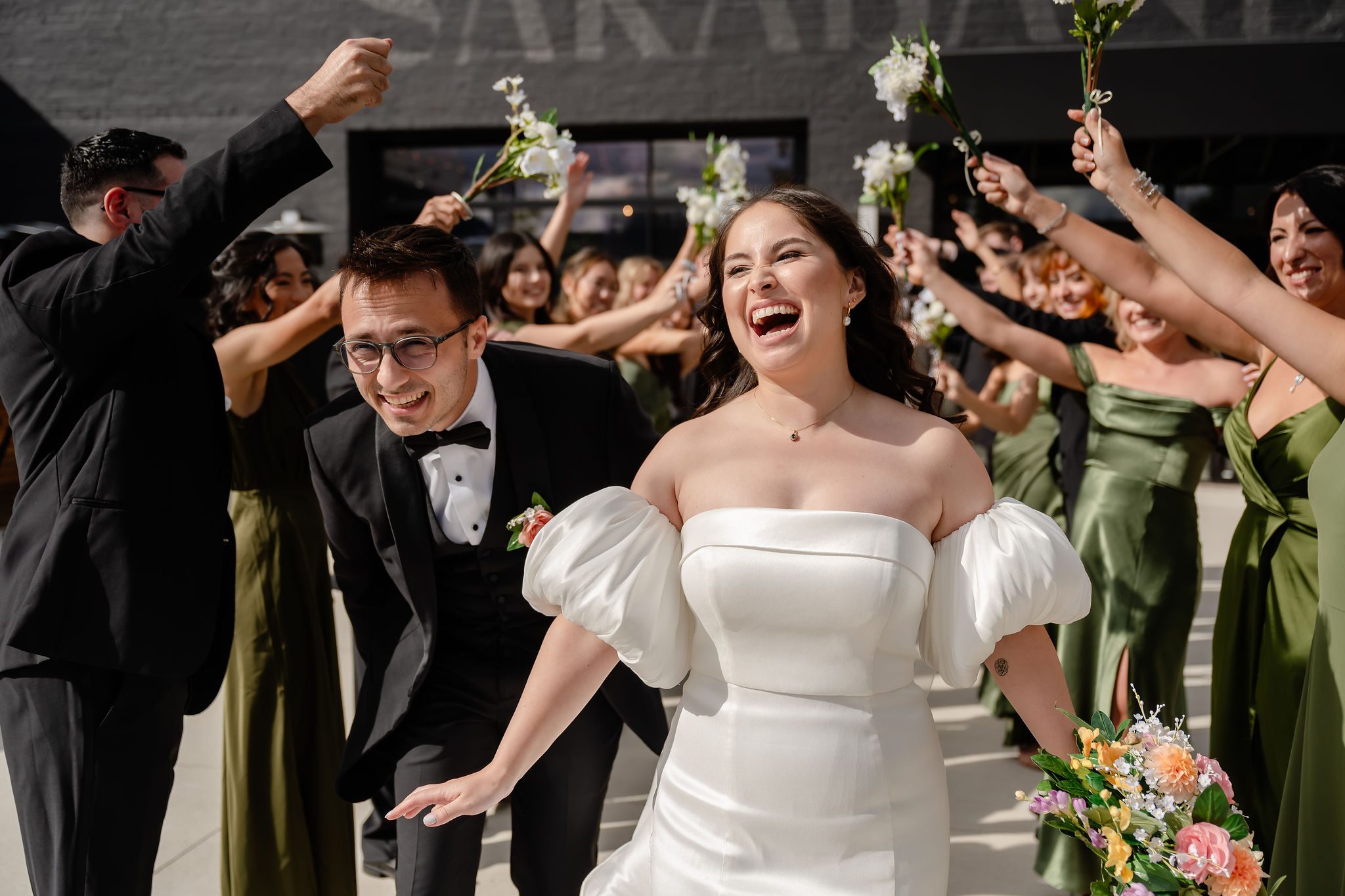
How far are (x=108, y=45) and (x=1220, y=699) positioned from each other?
46.3 feet

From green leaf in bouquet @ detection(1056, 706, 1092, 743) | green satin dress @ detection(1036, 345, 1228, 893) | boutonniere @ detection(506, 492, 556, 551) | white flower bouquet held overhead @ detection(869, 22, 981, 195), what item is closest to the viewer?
green leaf in bouquet @ detection(1056, 706, 1092, 743)

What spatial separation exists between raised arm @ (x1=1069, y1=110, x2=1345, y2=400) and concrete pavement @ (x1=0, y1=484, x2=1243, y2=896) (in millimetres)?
1409

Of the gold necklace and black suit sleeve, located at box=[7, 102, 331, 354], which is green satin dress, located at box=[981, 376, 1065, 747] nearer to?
the gold necklace

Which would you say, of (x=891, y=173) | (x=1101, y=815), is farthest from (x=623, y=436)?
(x=891, y=173)

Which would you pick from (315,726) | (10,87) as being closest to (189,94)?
(10,87)

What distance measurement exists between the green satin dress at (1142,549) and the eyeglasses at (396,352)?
105 inches

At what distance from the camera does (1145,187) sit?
2.61 metres

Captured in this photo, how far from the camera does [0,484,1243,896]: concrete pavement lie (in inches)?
166

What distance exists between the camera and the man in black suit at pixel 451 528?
2715 mm

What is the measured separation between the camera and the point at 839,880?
2.08m

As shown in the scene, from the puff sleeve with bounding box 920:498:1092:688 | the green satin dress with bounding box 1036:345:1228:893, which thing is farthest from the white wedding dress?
the green satin dress with bounding box 1036:345:1228:893

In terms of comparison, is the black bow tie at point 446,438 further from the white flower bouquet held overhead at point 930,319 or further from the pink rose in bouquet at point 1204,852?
the white flower bouquet held overhead at point 930,319

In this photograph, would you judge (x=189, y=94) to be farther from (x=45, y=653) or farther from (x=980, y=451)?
(x=45, y=653)

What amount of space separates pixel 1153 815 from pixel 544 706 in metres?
1.12
